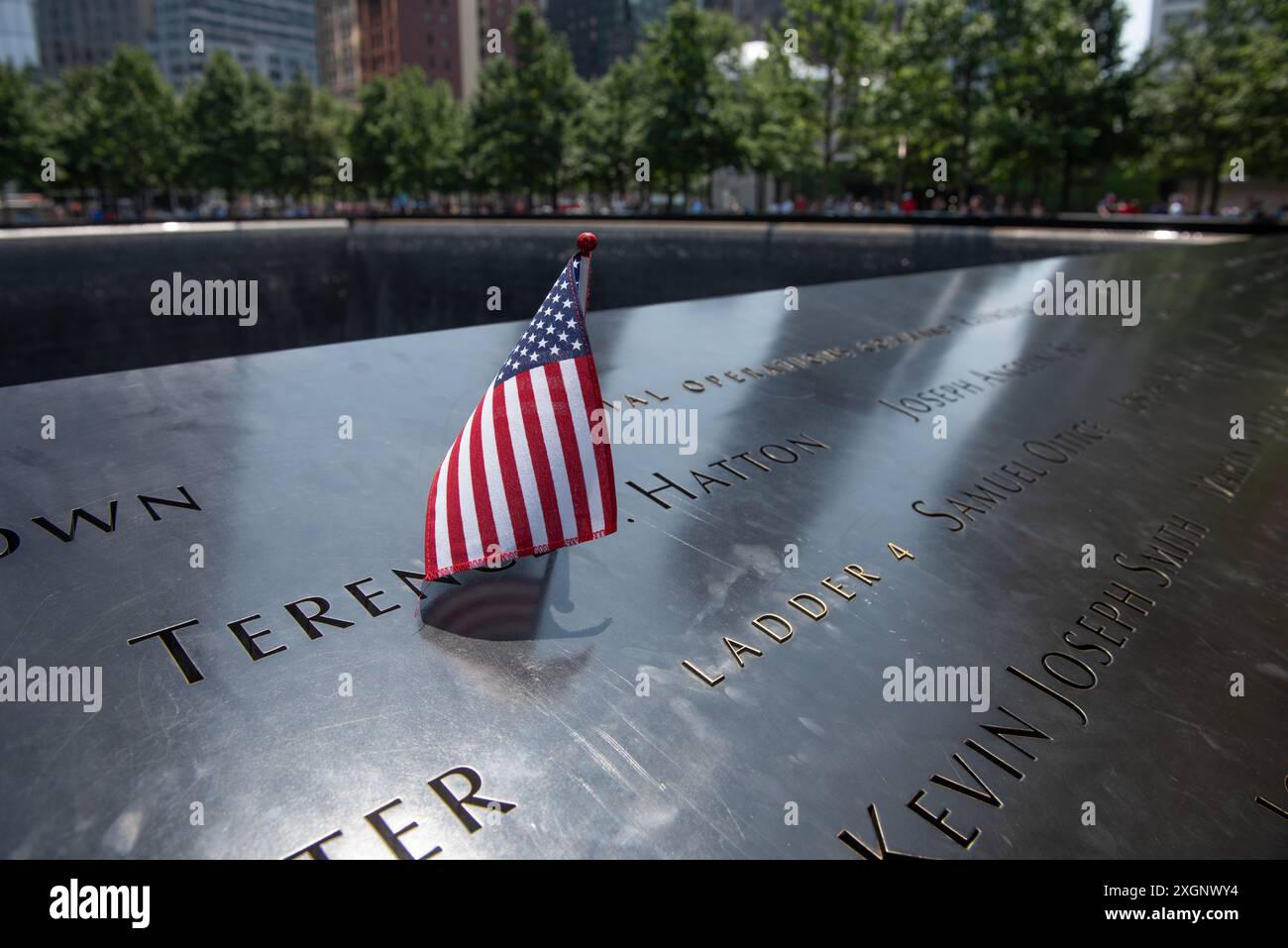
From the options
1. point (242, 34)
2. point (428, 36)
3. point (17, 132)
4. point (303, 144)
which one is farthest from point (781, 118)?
point (242, 34)

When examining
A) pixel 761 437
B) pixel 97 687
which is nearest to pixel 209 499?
pixel 97 687

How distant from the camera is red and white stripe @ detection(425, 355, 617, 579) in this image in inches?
113

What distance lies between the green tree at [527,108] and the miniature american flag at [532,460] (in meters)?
42.4

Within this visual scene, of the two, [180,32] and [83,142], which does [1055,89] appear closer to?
[83,142]

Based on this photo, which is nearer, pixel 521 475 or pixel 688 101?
pixel 521 475

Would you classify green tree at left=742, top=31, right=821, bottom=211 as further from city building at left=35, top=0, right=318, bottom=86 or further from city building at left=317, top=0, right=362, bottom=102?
city building at left=317, top=0, right=362, bottom=102

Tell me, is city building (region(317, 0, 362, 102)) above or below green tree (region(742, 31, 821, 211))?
above

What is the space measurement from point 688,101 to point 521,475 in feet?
129

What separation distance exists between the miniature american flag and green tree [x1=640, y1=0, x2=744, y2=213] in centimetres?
3805

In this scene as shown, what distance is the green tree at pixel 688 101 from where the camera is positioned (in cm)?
3781

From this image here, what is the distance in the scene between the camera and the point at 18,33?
58.9m

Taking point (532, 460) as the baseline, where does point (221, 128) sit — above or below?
above

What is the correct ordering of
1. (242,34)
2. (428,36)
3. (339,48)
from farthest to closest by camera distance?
(339,48), (242,34), (428,36)


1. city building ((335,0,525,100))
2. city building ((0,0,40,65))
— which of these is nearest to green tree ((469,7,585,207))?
city building ((0,0,40,65))
